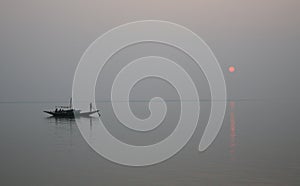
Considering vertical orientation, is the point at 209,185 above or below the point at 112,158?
below

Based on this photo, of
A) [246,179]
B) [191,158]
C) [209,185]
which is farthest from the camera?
[191,158]

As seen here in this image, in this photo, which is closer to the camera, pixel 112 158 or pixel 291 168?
pixel 291 168

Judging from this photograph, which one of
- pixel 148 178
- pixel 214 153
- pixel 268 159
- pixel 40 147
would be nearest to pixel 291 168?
pixel 268 159

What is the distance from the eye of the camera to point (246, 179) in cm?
3591

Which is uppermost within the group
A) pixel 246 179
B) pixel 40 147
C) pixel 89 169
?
pixel 40 147

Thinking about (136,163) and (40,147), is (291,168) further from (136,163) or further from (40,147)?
(40,147)

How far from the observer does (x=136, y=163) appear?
150 feet

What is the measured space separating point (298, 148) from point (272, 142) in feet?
28.0

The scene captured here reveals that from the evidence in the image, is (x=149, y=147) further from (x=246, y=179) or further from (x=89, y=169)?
(x=246, y=179)

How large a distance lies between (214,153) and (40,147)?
34.8 m

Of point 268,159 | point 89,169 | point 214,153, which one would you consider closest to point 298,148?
point 268,159

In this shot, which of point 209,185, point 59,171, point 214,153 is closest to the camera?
point 209,185

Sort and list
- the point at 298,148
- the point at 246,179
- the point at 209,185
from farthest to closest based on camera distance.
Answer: the point at 298,148 → the point at 246,179 → the point at 209,185

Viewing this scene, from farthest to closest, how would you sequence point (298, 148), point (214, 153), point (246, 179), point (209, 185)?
point (298, 148) < point (214, 153) < point (246, 179) < point (209, 185)
